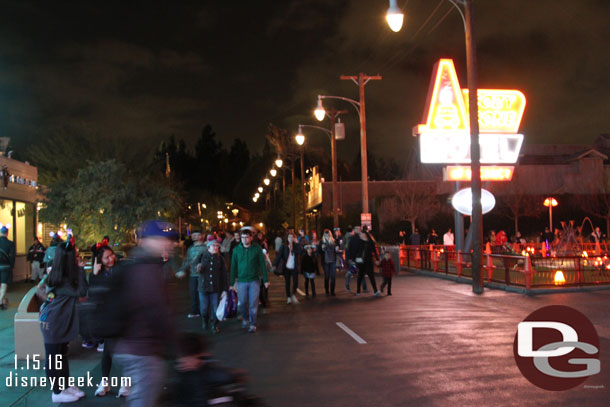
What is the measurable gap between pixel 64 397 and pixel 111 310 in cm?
316

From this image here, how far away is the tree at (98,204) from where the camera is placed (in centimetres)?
2514

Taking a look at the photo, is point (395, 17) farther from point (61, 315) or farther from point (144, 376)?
point (144, 376)

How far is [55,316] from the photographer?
6.59m

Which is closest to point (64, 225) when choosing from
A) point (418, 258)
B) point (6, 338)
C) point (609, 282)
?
point (418, 258)

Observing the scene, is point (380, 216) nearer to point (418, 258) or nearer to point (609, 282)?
point (418, 258)

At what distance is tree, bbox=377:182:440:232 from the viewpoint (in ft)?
152

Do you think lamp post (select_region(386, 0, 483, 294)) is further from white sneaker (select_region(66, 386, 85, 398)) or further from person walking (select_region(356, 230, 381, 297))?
white sneaker (select_region(66, 386, 85, 398))

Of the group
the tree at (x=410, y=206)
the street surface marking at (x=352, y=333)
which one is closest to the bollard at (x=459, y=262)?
the street surface marking at (x=352, y=333)

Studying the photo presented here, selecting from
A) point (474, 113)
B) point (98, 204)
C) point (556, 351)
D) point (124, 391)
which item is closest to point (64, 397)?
point (124, 391)

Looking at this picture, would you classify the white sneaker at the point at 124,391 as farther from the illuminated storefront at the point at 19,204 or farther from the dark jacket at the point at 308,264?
the illuminated storefront at the point at 19,204

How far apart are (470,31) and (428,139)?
7884 mm

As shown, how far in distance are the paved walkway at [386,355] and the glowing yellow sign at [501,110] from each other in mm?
12775

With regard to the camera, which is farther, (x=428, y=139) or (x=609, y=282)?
(x=428, y=139)

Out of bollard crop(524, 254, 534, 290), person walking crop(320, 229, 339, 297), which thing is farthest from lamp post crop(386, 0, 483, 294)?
person walking crop(320, 229, 339, 297)
